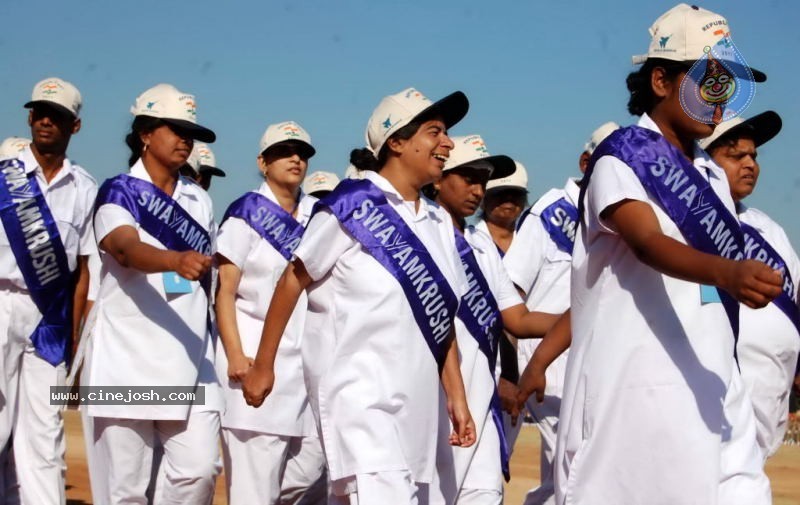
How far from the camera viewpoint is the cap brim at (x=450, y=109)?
6660 mm

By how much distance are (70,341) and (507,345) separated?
99.3 inches

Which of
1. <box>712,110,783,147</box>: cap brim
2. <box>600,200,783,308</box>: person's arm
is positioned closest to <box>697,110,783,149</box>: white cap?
<box>712,110,783,147</box>: cap brim

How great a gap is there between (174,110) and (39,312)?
5.58ft

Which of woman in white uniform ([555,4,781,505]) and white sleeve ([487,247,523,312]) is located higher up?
white sleeve ([487,247,523,312])

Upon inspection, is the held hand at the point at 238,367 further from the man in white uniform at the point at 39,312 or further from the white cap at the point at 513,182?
the white cap at the point at 513,182

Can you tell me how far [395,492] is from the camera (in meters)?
6.11

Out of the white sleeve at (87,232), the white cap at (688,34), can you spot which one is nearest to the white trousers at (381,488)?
the white cap at (688,34)

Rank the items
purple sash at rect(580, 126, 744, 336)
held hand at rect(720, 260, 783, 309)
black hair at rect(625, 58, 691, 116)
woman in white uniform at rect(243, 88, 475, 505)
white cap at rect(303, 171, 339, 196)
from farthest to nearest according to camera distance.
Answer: white cap at rect(303, 171, 339, 196), woman in white uniform at rect(243, 88, 475, 505), black hair at rect(625, 58, 691, 116), purple sash at rect(580, 126, 744, 336), held hand at rect(720, 260, 783, 309)

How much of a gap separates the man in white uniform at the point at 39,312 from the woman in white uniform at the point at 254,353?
0.93 meters

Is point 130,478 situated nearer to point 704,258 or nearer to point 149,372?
point 149,372

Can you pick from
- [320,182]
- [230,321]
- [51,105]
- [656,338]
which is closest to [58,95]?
[51,105]

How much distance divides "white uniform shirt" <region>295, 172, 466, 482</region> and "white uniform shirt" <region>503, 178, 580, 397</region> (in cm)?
270

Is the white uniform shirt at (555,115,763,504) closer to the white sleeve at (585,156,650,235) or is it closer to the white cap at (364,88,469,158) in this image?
the white sleeve at (585,156,650,235)

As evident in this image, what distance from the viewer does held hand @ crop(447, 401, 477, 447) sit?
6.75 m
